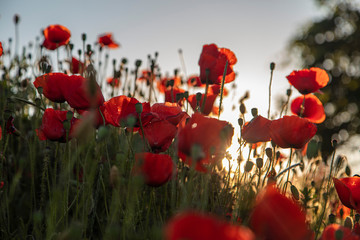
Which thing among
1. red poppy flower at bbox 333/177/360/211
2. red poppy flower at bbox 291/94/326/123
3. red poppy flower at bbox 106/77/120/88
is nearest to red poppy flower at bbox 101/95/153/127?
red poppy flower at bbox 333/177/360/211

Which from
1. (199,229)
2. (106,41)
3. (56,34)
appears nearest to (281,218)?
(199,229)

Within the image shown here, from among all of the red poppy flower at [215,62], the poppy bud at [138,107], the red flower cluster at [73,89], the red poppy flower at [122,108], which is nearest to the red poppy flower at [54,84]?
the red flower cluster at [73,89]

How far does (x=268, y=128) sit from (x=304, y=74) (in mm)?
706

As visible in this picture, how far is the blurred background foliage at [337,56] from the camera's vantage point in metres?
15.1

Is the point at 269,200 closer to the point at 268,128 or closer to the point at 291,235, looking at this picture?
the point at 291,235

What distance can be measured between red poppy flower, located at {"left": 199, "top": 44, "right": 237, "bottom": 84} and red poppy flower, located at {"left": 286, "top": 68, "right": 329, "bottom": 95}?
1.11ft

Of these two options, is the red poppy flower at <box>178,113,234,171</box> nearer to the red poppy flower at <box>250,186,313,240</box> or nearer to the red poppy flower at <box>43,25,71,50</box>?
the red poppy flower at <box>250,186,313,240</box>

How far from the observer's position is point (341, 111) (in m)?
15.3

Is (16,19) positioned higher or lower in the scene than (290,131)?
higher

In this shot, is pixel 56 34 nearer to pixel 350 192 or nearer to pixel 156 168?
pixel 156 168

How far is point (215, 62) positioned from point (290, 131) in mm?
520

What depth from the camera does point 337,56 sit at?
16.0m

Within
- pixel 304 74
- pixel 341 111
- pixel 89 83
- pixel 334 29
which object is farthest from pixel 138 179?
pixel 334 29

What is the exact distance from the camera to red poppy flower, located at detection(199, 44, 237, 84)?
1.62m
